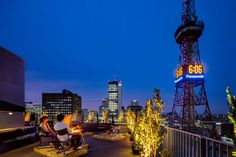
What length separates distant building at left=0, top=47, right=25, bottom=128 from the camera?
17.5 m

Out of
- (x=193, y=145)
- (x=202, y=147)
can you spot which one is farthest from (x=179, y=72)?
(x=202, y=147)

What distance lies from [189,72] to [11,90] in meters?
51.2

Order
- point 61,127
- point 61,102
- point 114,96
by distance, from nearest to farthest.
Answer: point 61,127 < point 114,96 < point 61,102

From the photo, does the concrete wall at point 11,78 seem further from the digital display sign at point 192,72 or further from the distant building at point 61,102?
the distant building at point 61,102

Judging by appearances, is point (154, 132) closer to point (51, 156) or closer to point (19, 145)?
point (51, 156)

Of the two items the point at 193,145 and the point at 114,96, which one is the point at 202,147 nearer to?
the point at 193,145

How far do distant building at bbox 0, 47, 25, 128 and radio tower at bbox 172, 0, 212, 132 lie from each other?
4854 cm

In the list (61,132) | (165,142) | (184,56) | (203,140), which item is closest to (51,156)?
(61,132)

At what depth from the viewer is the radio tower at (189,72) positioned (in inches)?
2603

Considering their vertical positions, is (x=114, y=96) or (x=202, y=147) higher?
(x=114, y=96)

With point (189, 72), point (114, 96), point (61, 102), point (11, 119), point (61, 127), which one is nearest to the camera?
point (61, 127)

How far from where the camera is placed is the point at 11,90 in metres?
18.8

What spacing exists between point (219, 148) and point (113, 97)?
14255cm

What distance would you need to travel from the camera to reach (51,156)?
37.3ft
